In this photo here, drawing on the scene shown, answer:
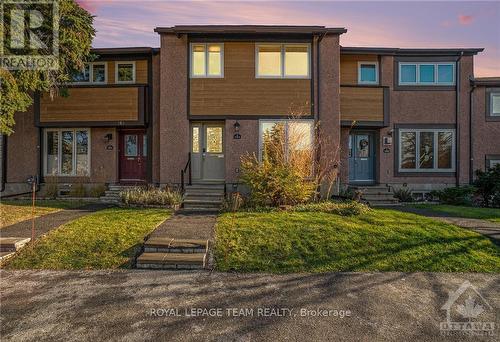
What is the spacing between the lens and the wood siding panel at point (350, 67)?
13336mm

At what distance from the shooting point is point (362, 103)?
1264 cm

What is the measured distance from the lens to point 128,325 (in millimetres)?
3521

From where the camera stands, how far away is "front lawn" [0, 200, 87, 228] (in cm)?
806

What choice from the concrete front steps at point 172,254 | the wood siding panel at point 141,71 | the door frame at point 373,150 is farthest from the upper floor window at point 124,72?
the door frame at point 373,150

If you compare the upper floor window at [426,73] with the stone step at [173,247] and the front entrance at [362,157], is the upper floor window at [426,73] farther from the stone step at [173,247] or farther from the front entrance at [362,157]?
the stone step at [173,247]

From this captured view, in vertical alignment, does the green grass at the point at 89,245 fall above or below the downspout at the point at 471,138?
below

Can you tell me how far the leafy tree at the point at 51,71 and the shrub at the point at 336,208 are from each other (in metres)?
9.40

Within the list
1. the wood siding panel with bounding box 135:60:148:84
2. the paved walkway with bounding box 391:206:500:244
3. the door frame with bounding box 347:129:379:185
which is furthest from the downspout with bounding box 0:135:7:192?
the paved walkway with bounding box 391:206:500:244

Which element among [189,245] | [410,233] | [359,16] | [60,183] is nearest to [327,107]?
A: [359,16]

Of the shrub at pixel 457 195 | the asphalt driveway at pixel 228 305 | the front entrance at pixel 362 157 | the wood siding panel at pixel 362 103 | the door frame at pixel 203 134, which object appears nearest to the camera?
the asphalt driveway at pixel 228 305

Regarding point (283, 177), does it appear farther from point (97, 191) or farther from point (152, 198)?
point (97, 191)

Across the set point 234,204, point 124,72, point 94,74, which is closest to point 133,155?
point 124,72

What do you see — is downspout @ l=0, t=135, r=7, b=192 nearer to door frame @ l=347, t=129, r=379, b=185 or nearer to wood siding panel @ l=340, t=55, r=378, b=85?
wood siding panel @ l=340, t=55, r=378, b=85

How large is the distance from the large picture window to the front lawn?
7.05 m
